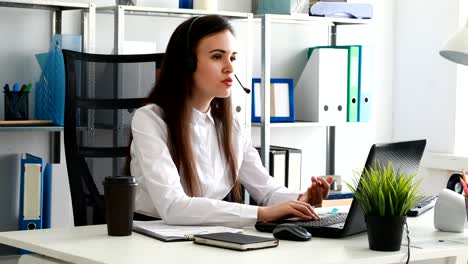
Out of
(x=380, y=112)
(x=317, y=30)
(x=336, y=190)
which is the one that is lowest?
(x=336, y=190)

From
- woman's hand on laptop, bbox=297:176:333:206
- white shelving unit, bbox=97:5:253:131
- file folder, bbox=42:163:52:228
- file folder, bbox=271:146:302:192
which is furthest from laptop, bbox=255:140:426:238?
file folder, bbox=271:146:302:192

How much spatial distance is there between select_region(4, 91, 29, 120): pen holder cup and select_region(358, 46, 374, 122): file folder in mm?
1577

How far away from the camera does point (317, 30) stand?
422cm

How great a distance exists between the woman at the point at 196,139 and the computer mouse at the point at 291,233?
0.20 metres

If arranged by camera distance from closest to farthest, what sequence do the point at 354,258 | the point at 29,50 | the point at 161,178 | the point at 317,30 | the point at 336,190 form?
the point at 354,258 → the point at 161,178 → the point at 29,50 → the point at 336,190 → the point at 317,30

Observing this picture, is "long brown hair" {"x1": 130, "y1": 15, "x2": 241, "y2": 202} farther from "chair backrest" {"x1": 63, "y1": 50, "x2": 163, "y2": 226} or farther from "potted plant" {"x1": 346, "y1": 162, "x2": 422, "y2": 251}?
"potted plant" {"x1": 346, "y1": 162, "x2": 422, "y2": 251}

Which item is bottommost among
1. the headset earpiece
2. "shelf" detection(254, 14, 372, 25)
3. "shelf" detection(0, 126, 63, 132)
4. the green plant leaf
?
the green plant leaf

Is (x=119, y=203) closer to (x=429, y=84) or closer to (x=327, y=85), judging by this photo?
(x=327, y=85)

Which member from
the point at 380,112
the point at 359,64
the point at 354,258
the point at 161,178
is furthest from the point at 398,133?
the point at 354,258

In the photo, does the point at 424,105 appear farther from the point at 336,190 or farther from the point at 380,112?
the point at 336,190

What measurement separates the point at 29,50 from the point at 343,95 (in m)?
1.44

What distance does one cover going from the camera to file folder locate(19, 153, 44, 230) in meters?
3.10

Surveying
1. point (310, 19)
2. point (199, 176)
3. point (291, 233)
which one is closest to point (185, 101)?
point (199, 176)

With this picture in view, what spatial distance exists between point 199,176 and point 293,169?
134 centimetres
